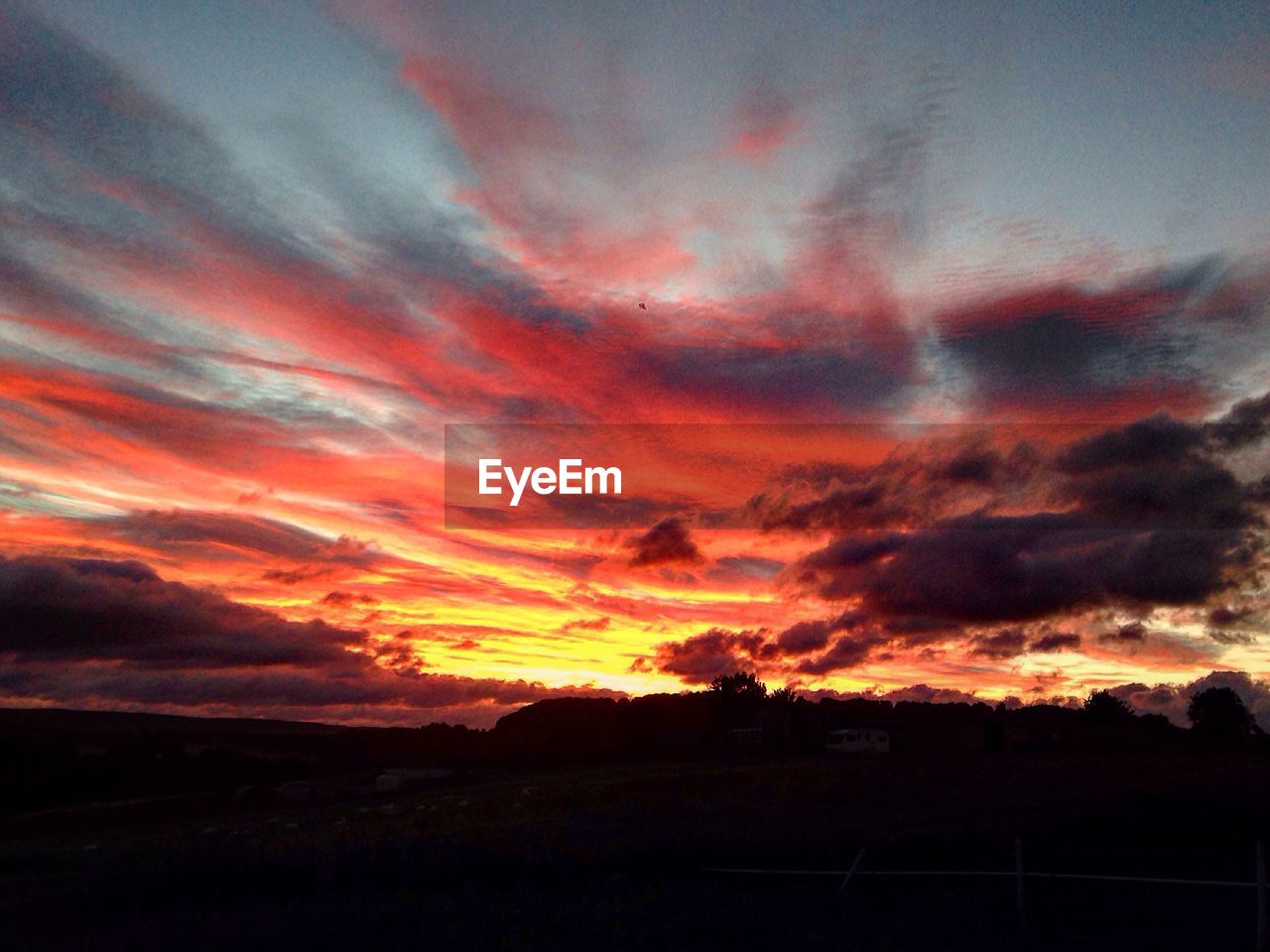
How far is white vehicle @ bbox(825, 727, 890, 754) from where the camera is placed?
11181cm

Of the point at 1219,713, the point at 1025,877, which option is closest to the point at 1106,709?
the point at 1219,713

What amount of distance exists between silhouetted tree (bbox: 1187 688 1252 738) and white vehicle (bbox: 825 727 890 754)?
220 ft

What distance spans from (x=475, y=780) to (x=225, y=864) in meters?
63.4

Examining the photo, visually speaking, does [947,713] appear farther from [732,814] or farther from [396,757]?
[732,814]

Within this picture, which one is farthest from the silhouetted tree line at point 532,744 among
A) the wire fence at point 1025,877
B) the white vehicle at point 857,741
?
the wire fence at point 1025,877

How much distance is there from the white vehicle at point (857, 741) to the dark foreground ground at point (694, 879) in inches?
1798

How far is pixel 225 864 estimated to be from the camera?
112ft

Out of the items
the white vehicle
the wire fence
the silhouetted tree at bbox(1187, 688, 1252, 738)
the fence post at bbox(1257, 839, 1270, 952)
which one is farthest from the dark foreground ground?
the silhouetted tree at bbox(1187, 688, 1252, 738)

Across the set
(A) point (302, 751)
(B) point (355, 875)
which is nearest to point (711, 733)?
(A) point (302, 751)

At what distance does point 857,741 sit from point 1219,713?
263 feet

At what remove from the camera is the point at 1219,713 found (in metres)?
163

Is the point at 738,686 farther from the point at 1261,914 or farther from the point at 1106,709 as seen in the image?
the point at 1261,914

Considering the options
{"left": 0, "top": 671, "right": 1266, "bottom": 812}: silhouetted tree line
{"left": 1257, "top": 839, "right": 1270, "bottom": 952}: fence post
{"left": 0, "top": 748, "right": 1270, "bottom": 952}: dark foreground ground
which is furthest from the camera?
{"left": 0, "top": 671, "right": 1266, "bottom": 812}: silhouetted tree line

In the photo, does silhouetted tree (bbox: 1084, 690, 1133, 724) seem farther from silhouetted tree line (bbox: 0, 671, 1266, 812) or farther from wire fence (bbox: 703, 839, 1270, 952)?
wire fence (bbox: 703, 839, 1270, 952)
